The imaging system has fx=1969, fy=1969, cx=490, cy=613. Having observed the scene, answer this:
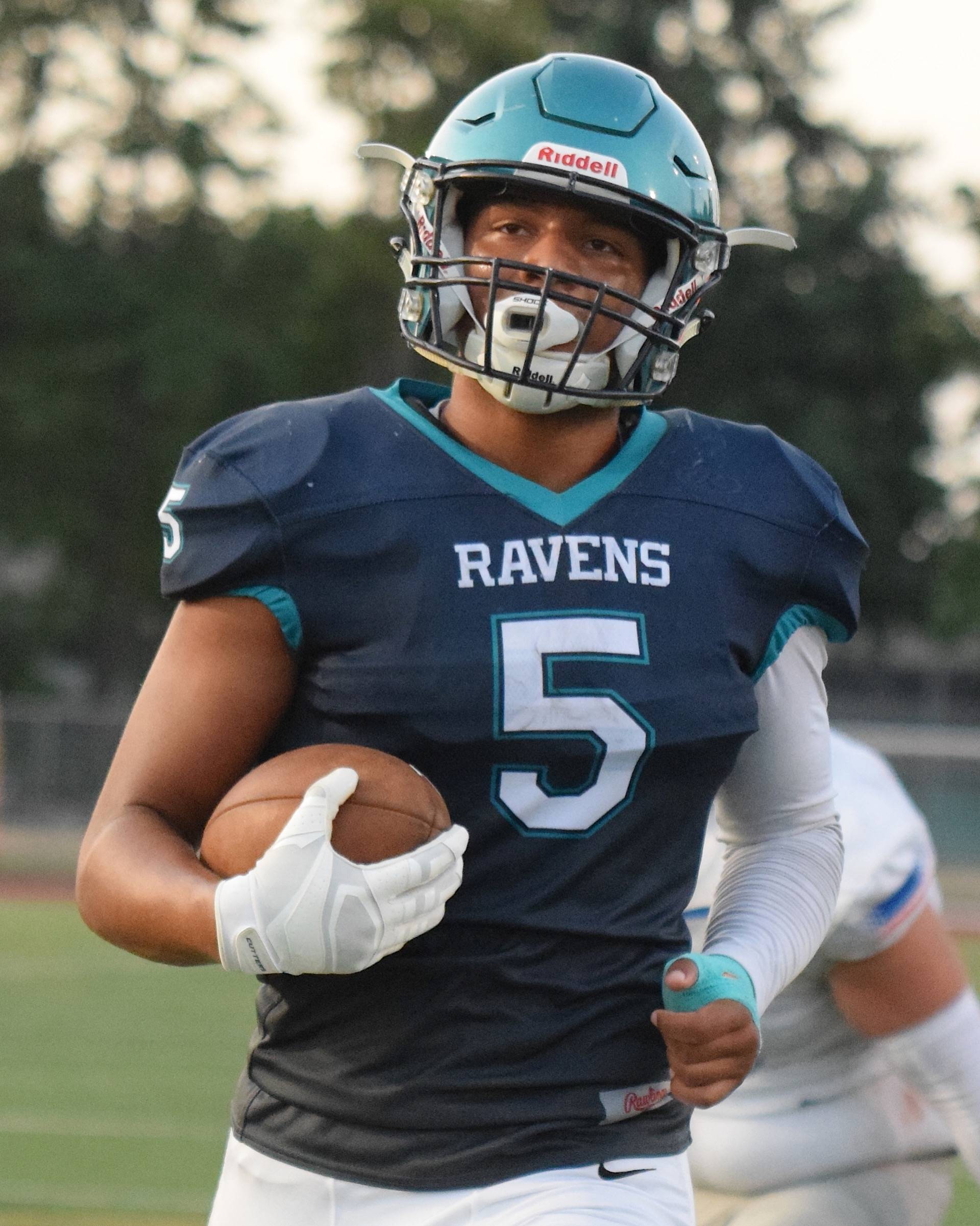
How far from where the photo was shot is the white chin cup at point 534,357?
2.24 meters

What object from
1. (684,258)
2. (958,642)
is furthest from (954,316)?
(684,258)

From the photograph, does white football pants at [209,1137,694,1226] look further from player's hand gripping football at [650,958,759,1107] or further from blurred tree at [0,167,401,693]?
blurred tree at [0,167,401,693]

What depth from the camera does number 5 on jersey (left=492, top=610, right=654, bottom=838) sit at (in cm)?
217

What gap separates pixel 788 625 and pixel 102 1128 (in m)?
4.83

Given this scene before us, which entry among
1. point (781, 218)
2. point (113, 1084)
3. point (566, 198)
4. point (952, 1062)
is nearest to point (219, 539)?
point (566, 198)

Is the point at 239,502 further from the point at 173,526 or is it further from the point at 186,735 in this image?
the point at 186,735

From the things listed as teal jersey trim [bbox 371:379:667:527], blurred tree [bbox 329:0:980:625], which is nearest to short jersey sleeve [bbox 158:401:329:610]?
teal jersey trim [bbox 371:379:667:527]

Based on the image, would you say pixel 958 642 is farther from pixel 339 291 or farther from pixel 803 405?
pixel 339 291

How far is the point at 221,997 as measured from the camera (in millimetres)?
9562

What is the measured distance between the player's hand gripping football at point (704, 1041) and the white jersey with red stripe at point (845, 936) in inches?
34.5

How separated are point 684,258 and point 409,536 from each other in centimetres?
53

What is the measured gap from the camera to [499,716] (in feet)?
7.09

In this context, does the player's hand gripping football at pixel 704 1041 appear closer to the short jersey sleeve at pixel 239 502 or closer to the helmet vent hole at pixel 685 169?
the short jersey sleeve at pixel 239 502

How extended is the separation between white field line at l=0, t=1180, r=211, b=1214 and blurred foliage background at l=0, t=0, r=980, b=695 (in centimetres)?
2002
